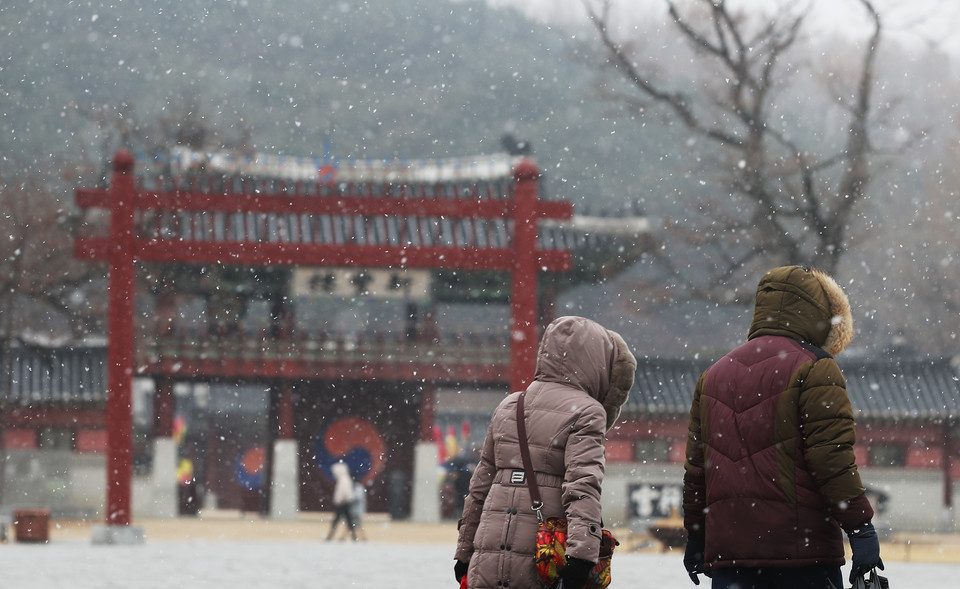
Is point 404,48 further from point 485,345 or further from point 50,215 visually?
point 485,345

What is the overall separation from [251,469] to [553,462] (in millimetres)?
23231

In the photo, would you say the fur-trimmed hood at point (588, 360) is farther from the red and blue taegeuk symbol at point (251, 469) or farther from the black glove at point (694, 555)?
the red and blue taegeuk symbol at point (251, 469)

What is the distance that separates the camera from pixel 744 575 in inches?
118

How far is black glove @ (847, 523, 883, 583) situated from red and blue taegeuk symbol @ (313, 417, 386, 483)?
19.0 m

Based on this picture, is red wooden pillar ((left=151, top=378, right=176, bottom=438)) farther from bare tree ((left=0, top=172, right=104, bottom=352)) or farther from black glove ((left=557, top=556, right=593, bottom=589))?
black glove ((left=557, top=556, right=593, bottom=589))

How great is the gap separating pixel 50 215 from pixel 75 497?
5.62 metres

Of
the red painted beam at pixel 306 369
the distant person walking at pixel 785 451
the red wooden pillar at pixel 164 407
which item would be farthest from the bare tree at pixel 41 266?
the distant person walking at pixel 785 451

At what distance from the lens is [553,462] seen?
10.2ft

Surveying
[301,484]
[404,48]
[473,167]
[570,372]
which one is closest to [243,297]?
[301,484]

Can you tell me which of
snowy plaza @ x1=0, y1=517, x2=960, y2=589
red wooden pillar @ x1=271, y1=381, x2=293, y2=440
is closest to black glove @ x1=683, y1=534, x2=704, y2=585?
snowy plaza @ x1=0, y1=517, x2=960, y2=589

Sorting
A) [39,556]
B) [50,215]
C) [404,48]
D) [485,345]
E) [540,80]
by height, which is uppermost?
[404,48]

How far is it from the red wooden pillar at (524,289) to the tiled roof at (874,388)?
20.0ft

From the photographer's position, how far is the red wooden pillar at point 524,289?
1433cm

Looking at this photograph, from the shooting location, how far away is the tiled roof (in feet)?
66.6
